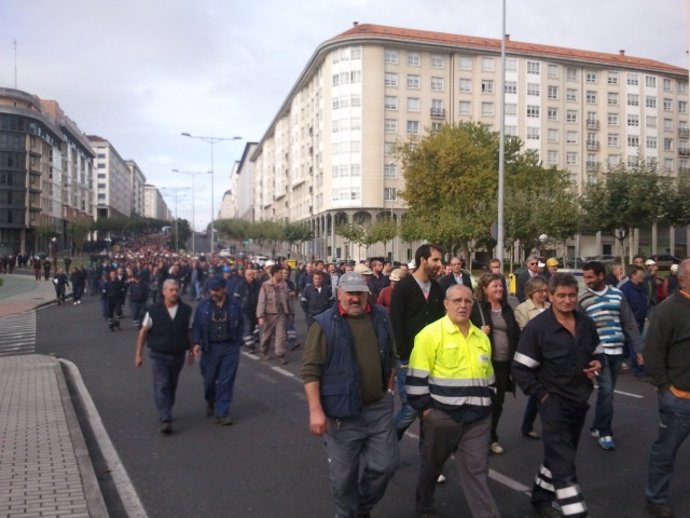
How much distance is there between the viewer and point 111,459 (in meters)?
6.12

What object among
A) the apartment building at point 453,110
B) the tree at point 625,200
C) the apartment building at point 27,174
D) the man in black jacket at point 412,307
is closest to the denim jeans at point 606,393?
the man in black jacket at point 412,307

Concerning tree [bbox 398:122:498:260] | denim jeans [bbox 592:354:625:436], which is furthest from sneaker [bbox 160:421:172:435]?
tree [bbox 398:122:498:260]

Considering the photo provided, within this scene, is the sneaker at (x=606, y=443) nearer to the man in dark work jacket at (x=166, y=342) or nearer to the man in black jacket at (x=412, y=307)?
the man in black jacket at (x=412, y=307)

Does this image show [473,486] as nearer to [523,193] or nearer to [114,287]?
[114,287]

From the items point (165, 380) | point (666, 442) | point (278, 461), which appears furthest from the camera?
point (165, 380)

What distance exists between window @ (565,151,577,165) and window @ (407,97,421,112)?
59.8ft

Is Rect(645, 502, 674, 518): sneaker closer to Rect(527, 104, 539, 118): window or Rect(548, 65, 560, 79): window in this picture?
Rect(527, 104, 539, 118): window

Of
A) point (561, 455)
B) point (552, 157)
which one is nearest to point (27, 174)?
point (552, 157)

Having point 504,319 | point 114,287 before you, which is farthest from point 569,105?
point 504,319

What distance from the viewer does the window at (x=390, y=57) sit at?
61062mm

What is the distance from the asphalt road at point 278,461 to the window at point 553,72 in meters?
63.5

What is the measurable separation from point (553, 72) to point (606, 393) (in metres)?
67.6

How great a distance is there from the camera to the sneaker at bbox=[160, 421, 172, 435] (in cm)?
699

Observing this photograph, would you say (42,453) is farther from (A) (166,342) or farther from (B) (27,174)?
(B) (27,174)
